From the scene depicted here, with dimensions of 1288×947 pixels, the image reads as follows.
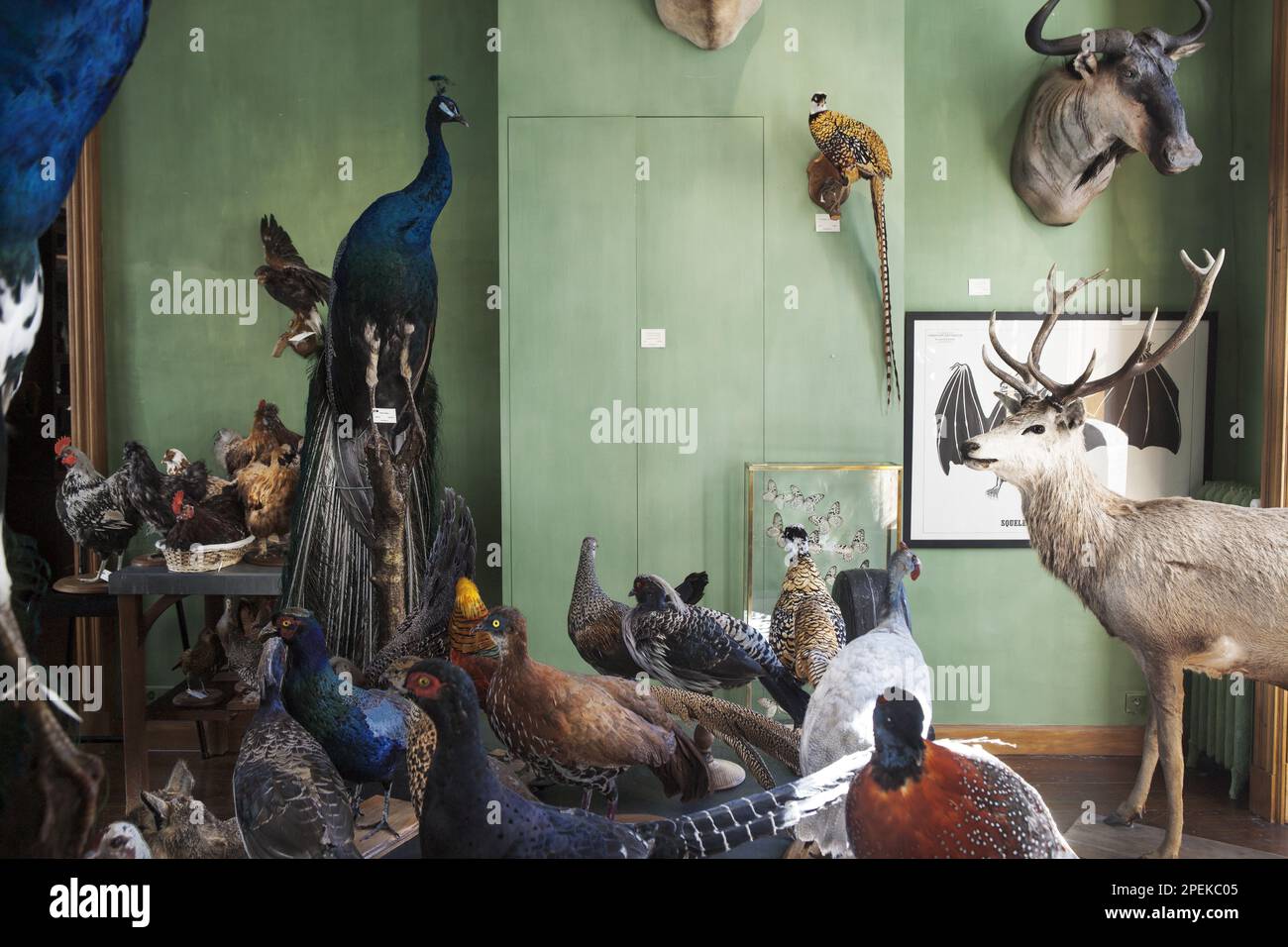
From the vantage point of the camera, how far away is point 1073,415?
61.3 inches

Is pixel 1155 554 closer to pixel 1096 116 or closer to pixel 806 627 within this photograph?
pixel 806 627

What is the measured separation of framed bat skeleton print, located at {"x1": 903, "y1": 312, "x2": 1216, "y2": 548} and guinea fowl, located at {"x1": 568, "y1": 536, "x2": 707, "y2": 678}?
171cm

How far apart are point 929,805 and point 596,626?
81 centimetres

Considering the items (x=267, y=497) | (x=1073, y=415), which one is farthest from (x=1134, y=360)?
(x=267, y=497)

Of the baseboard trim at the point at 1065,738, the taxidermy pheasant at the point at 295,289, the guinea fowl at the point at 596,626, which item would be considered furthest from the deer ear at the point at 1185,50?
the taxidermy pheasant at the point at 295,289

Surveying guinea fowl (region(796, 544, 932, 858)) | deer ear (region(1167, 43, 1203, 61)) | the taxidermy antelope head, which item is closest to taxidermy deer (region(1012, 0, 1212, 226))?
deer ear (region(1167, 43, 1203, 61))

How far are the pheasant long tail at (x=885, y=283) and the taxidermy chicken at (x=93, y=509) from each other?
7.70 feet

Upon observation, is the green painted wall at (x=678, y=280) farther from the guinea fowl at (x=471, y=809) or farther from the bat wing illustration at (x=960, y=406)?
the guinea fowl at (x=471, y=809)

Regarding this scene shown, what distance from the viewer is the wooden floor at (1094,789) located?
2533mm

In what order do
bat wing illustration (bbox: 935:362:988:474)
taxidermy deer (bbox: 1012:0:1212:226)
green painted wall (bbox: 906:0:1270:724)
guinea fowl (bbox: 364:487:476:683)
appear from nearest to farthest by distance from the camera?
guinea fowl (bbox: 364:487:476:683) → taxidermy deer (bbox: 1012:0:1212:226) → green painted wall (bbox: 906:0:1270:724) → bat wing illustration (bbox: 935:362:988:474)

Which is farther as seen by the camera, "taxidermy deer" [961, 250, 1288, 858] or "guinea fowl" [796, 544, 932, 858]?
"taxidermy deer" [961, 250, 1288, 858]

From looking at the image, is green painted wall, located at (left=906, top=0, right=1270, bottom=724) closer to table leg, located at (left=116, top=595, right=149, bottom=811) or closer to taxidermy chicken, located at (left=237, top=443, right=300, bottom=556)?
taxidermy chicken, located at (left=237, top=443, right=300, bottom=556)

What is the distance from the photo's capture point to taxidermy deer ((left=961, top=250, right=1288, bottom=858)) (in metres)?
1.50
